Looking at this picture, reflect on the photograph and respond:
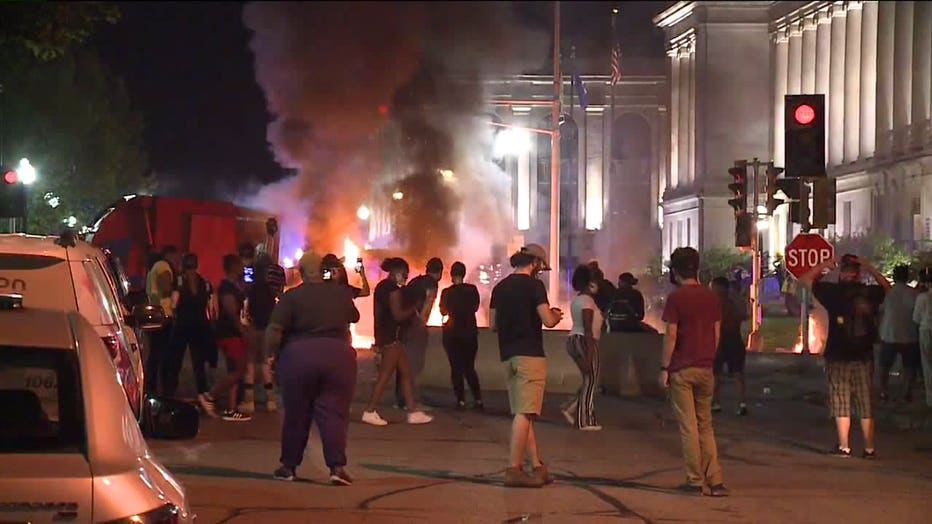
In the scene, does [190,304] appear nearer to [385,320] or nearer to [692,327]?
[385,320]

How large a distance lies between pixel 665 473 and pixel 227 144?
41.9 meters

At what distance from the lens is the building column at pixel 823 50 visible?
174ft

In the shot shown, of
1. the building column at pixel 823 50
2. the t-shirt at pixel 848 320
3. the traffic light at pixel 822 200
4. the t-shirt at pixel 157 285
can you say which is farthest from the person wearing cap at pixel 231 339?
the building column at pixel 823 50

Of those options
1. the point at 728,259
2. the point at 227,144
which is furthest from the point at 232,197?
the point at 728,259

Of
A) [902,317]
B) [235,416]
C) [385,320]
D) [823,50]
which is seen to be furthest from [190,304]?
[823,50]

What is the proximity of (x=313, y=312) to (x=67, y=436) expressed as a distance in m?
4.94

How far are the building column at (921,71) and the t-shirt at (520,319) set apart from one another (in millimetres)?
38082

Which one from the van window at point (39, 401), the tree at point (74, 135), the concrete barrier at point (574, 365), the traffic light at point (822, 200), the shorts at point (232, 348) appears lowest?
the concrete barrier at point (574, 365)

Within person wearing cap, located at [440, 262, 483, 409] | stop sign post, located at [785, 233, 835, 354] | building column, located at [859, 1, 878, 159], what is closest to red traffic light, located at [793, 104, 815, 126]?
stop sign post, located at [785, 233, 835, 354]

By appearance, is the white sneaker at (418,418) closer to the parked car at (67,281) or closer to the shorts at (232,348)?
the shorts at (232,348)

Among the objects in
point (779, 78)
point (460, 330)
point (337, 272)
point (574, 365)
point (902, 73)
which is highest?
point (779, 78)

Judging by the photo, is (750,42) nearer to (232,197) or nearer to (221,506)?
(232,197)

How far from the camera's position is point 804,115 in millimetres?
14844

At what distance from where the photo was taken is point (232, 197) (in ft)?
161
